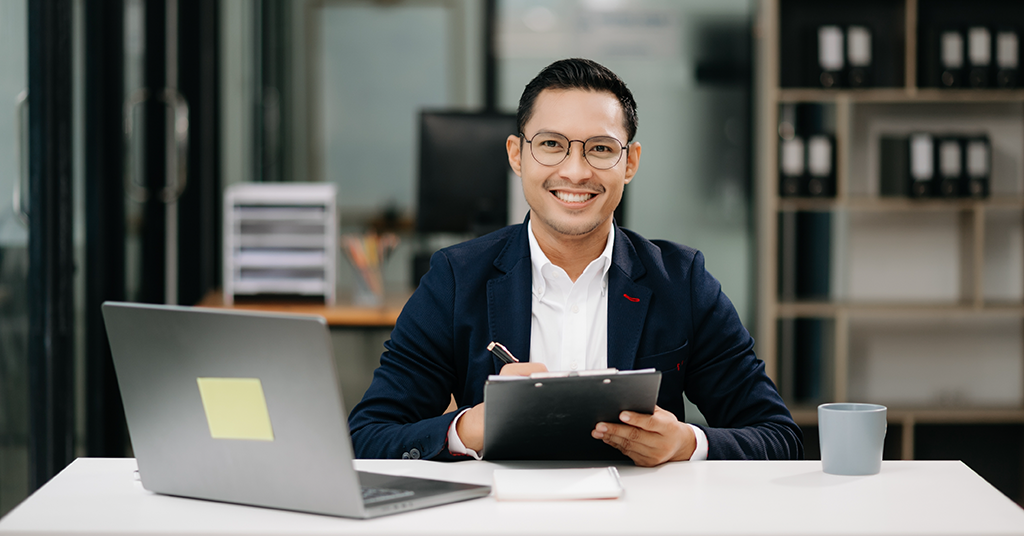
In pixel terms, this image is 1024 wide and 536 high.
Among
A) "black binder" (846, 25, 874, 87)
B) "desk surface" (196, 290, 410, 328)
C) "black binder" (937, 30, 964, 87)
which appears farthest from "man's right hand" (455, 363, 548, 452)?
"black binder" (937, 30, 964, 87)

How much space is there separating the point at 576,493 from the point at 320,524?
0.30 meters

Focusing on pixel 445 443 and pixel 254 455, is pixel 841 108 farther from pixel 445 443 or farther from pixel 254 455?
pixel 254 455

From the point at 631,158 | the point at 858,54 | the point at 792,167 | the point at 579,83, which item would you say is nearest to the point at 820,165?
the point at 792,167

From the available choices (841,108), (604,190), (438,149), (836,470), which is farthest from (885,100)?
(836,470)

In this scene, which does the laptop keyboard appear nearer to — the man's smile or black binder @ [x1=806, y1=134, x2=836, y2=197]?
the man's smile

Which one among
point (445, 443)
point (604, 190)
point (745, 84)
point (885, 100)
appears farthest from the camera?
point (745, 84)

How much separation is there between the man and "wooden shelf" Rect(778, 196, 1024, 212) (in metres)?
2.14

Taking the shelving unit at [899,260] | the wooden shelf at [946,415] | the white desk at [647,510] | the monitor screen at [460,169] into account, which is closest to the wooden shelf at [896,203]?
the shelving unit at [899,260]

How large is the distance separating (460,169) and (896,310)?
1.82 m

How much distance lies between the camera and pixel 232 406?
1052mm

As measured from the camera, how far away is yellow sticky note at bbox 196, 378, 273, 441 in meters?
1.04

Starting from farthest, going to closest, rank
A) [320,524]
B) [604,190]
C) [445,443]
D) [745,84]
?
1. [745,84]
2. [604,190]
3. [445,443]
4. [320,524]

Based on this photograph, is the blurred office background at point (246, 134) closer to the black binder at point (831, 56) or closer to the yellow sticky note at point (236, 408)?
the black binder at point (831, 56)

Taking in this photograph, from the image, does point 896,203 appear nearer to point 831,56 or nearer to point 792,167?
point 792,167
